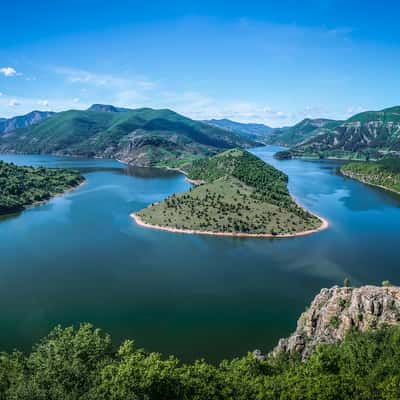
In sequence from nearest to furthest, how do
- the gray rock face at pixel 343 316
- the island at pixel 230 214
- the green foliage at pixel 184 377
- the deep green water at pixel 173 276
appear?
1. the green foliage at pixel 184 377
2. the gray rock face at pixel 343 316
3. the deep green water at pixel 173 276
4. the island at pixel 230 214

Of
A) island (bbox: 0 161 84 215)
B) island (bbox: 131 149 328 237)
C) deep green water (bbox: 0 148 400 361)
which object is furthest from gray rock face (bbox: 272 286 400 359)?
island (bbox: 0 161 84 215)

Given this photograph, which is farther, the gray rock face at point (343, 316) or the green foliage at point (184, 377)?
the gray rock face at point (343, 316)

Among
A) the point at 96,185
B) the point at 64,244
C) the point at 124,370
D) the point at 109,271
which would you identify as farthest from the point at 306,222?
the point at 96,185

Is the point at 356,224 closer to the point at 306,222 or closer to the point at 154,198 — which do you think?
the point at 306,222

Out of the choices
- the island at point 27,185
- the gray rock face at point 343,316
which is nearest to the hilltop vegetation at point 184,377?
the gray rock face at point 343,316

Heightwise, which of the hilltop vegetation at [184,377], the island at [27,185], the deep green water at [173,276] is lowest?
the deep green water at [173,276]

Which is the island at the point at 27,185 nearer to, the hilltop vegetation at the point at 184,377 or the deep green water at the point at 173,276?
the deep green water at the point at 173,276

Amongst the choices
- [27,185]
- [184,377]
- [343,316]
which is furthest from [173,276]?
[27,185]
